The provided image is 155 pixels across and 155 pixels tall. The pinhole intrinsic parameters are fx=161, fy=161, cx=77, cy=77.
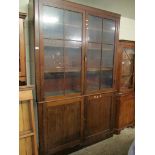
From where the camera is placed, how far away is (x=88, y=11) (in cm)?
228

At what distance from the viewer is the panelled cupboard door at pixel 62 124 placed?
2087mm

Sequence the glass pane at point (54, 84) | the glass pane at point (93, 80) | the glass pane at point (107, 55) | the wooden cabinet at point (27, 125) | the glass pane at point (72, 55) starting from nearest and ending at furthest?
the wooden cabinet at point (27, 125) → the glass pane at point (54, 84) → the glass pane at point (72, 55) → the glass pane at point (93, 80) → the glass pane at point (107, 55)

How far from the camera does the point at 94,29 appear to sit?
241cm

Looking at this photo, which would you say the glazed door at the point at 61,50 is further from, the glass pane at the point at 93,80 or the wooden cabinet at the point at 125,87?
the wooden cabinet at the point at 125,87

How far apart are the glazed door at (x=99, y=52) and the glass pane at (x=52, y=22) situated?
0.43 m

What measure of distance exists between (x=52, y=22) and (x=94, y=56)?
0.83 m

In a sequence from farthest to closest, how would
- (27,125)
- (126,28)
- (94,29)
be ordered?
1. (126,28)
2. (94,29)
3. (27,125)

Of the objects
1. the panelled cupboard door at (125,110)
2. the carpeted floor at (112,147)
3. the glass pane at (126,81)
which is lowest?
the carpeted floor at (112,147)

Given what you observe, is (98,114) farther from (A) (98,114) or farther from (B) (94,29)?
(B) (94,29)

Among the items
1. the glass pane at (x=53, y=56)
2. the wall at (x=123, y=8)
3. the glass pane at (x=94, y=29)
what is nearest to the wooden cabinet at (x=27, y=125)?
the glass pane at (x=53, y=56)

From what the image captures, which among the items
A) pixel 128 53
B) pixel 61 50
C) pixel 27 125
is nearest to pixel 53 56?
pixel 61 50
